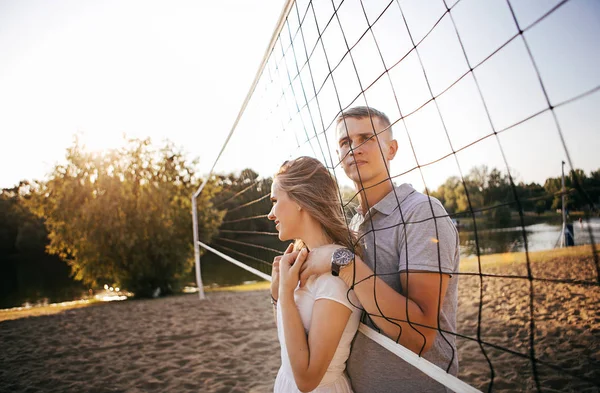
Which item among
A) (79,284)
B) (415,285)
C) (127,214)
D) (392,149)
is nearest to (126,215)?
(127,214)

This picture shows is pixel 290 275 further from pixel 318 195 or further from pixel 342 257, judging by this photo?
pixel 318 195

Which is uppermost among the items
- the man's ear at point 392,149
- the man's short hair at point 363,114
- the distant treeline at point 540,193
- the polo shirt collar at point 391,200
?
the man's short hair at point 363,114

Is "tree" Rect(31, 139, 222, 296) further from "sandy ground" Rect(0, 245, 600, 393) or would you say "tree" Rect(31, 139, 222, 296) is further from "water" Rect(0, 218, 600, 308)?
Answer: "sandy ground" Rect(0, 245, 600, 393)

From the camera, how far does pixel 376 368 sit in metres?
1.21

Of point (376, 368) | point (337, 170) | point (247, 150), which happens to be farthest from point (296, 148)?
point (247, 150)

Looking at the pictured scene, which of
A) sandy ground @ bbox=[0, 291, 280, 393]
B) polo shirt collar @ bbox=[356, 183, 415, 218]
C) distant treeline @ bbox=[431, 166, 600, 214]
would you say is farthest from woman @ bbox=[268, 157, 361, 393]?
sandy ground @ bbox=[0, 291, 280, 393]

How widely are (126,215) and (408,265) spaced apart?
450 inches

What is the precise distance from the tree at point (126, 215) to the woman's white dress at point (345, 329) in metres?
10.5

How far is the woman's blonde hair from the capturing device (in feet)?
4.43

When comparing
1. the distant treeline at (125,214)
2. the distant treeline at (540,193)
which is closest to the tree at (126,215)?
the distant treeline at (125,214)

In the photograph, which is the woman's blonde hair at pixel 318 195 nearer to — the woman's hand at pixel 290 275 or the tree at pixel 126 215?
the woman's hand at pixel 290 275

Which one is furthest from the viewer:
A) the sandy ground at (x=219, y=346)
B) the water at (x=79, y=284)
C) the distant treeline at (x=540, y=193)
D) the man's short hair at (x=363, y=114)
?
the water at (x=79, y=284)

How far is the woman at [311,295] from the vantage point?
3.63 ft

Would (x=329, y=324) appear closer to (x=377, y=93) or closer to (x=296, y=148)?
(x=377, y=93)
